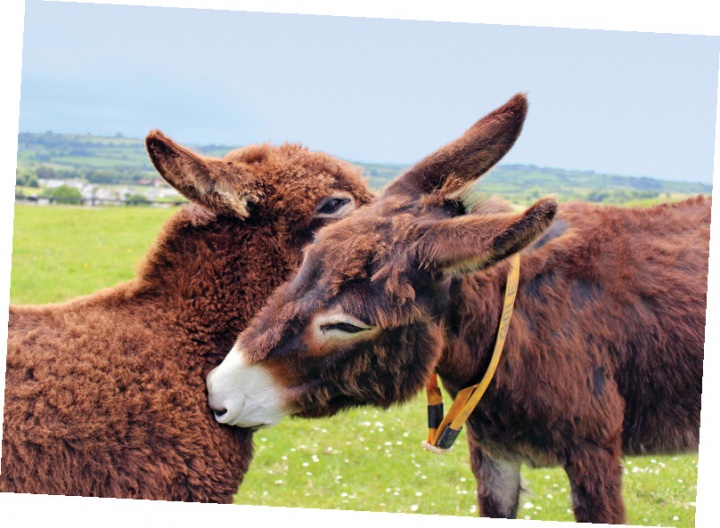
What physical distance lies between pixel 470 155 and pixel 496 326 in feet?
2.70

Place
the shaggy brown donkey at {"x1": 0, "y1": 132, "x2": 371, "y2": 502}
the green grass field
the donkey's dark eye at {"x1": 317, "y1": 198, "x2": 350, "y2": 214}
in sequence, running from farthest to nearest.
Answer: the green grass field < the donkey's dark eye at {"x1": 317, "y1": 198, "x2": 350, "y2": 214} < the shaggy brown donkey at {"x1": 0, "y1": 132, "x2": 371, "y2": 502}

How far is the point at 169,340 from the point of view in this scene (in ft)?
9.66

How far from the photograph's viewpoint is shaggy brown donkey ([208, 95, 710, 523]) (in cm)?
266

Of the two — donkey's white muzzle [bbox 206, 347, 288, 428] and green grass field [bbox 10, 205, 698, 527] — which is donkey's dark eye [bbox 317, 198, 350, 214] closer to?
donkey's white muzzle [bbox 206, 347, 288, 428]

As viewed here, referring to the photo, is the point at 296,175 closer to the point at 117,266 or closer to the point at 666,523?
the point at 666,523

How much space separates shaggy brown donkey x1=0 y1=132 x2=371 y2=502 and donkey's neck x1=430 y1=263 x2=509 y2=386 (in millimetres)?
740

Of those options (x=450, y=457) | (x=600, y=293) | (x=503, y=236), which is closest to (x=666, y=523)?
(x=450, y=457)

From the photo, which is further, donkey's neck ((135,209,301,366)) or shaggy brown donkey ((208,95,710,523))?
donkey's neck ((135,209,301,366))

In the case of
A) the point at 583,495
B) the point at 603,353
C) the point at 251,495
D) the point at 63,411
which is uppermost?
the point at 603,353

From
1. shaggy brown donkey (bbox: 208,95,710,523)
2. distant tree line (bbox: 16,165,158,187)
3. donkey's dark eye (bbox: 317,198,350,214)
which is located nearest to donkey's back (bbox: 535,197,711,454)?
shaggy brown donkey (bbox: 208,95,710,523)

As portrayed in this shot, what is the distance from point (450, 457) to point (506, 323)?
3.66 metres

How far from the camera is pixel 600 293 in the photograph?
3.38 metres

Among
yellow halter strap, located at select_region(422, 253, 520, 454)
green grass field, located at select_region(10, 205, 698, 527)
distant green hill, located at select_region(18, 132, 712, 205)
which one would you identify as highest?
distant green hill, located at select_region(18, 132, 712, 205)

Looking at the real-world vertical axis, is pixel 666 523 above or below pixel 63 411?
below
